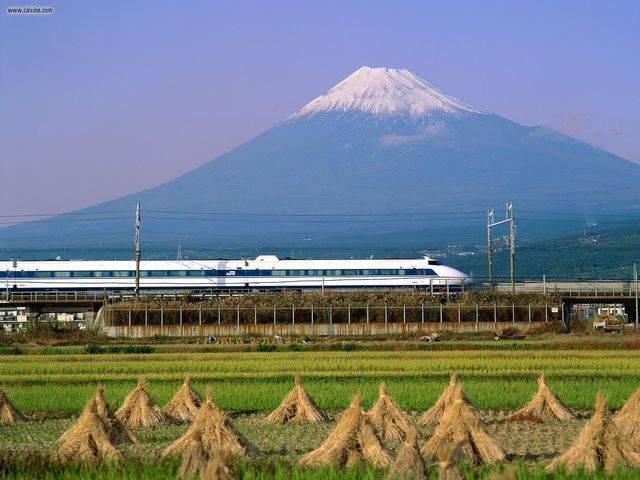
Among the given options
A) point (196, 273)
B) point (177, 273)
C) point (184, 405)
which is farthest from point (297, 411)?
point (177, 273)

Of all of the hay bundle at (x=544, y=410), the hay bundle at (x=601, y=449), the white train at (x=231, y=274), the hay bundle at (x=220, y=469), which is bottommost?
the hay bundle at (x=544, y=410)

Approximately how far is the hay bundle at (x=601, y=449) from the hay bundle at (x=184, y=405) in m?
8.04

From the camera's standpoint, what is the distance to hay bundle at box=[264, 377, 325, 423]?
20.2m

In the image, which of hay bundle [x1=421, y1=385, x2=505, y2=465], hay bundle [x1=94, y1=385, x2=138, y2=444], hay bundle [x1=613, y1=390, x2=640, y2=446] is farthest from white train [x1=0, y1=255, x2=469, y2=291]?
hay bundle [x1=421, y1=385, x2=505, y2=465]

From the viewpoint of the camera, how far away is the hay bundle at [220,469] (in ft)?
37.8

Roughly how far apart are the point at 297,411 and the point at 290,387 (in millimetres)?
5229

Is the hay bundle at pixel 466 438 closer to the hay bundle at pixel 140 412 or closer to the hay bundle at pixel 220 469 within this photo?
the hay bundle at pixel 220 469

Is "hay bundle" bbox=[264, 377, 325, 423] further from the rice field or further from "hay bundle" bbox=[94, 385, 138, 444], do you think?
"hay bundle" bbox=[94, 385, 138, 444]

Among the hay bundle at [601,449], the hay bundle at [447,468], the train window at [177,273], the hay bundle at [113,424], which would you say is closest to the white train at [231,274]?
the train window at [177,273]

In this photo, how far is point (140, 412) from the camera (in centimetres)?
2005

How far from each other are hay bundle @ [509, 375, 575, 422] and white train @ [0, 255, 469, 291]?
178ft

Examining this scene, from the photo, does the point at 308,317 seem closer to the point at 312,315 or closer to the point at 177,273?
the point at 312,315

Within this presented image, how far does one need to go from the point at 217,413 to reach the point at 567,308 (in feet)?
152

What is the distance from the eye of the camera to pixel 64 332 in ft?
165
